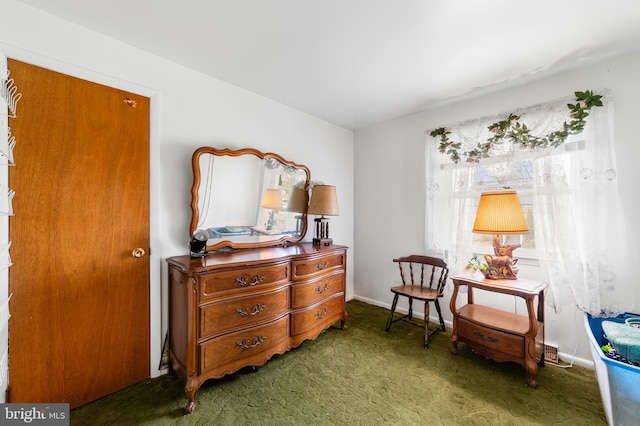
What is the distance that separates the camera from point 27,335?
147cm

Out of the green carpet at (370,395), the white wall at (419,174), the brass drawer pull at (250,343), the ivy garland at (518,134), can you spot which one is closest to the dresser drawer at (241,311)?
the brass drawer pull at (250,343)

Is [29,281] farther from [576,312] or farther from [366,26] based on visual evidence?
[576,312]

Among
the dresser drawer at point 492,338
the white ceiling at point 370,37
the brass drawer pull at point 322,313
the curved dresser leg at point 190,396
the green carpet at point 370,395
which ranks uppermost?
the white ceiling at point 370,37

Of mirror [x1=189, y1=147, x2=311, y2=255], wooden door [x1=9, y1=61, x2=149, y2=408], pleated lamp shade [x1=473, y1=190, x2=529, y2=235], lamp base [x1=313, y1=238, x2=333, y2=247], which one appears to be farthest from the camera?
lamp base [x1=313, y1=238, x2=333, y2=247]

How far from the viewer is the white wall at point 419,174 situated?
1886 mm

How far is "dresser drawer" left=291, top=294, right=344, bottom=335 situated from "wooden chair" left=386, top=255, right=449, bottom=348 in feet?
1.87

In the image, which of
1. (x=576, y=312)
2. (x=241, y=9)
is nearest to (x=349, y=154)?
(x=241, y=9)

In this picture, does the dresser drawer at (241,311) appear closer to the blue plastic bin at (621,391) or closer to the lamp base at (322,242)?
the lamp base at (322,242)

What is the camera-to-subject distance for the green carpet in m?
1.54

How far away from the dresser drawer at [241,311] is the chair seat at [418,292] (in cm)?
122

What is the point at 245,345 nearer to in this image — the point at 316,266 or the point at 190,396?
the point at 190,396

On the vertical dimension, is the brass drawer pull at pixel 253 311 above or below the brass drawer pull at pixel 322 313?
above

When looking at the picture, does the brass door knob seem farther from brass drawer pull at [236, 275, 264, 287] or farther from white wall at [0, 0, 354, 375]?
brass drawer pull at [236, 275, 264, 287]

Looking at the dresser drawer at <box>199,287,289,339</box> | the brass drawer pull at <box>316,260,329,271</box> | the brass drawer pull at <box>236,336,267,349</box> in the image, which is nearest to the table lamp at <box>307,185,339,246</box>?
the brass drawer pull at <box>316,260,329,271</box>
